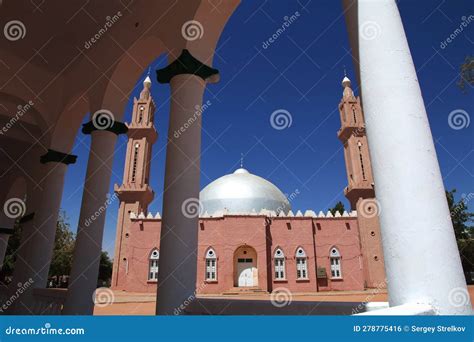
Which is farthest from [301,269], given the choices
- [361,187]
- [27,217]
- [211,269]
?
[27,217]

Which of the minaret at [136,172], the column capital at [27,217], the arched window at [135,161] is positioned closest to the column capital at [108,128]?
the column capital at [27,217]

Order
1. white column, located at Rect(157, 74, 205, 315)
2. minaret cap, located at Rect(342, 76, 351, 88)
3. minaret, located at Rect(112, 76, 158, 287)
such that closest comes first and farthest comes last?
white column, located at Rect(157, 74, 205, 315) → minaret, located at Rect(112, 76, 158, 287) → minaret cap, located at Rect(342, 76, 351, 88)

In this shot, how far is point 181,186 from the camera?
171 inches

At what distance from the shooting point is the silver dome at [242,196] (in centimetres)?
3016

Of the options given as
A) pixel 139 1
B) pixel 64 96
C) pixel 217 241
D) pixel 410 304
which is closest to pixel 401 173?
pixel 410 304

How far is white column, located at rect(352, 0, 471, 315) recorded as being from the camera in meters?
1.98

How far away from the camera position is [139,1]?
248 inches

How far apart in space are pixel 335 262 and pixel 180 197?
78.2 feet

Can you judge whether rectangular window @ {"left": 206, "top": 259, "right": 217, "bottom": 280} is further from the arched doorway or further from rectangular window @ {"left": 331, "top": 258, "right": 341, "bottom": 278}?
rectangular window @ {"left": 331, "top": 258, "right": 341, "bottom": 278}

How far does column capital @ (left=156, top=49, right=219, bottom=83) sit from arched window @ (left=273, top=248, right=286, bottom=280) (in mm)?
22078

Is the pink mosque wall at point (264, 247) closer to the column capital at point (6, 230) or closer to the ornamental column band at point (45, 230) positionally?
the column capital at point (6, 230)

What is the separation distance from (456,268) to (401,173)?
686 millimetres

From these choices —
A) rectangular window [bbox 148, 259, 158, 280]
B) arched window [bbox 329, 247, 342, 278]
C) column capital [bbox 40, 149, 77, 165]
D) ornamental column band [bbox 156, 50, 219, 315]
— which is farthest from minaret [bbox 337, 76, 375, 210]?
ornamental column band [bbox 156, 50, 219, 315]
